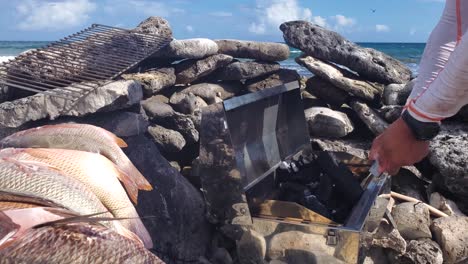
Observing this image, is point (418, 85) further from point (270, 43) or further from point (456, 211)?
point (270, 43)

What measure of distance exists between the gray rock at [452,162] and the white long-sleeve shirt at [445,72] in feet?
9.52

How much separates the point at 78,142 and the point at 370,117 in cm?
390

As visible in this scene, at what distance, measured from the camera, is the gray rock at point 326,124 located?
19.8 ft

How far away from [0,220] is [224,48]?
519cm

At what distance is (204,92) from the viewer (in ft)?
19.6

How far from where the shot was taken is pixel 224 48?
6758mm

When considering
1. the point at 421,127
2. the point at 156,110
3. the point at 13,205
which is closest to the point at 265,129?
the point at 156,110

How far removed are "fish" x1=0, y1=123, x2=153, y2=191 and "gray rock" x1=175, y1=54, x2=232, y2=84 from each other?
105 inches

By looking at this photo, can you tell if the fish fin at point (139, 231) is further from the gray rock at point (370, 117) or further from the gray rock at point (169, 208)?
the gray rock at point (370, 117)

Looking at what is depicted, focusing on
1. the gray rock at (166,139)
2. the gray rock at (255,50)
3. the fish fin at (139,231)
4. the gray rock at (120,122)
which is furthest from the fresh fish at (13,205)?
the gray rock at (255,50)

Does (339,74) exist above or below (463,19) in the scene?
below

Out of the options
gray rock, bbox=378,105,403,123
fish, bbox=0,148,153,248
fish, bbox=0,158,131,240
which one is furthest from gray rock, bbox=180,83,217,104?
fish, bbox=0,158,131,240

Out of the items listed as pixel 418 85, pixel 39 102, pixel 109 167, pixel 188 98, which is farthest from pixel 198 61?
pixel 418 85

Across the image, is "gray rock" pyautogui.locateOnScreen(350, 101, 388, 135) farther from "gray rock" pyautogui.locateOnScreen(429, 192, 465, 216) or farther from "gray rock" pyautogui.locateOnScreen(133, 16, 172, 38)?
"gray rock" pyautogui.locateOnScreen(133, 16, 172, 38)
